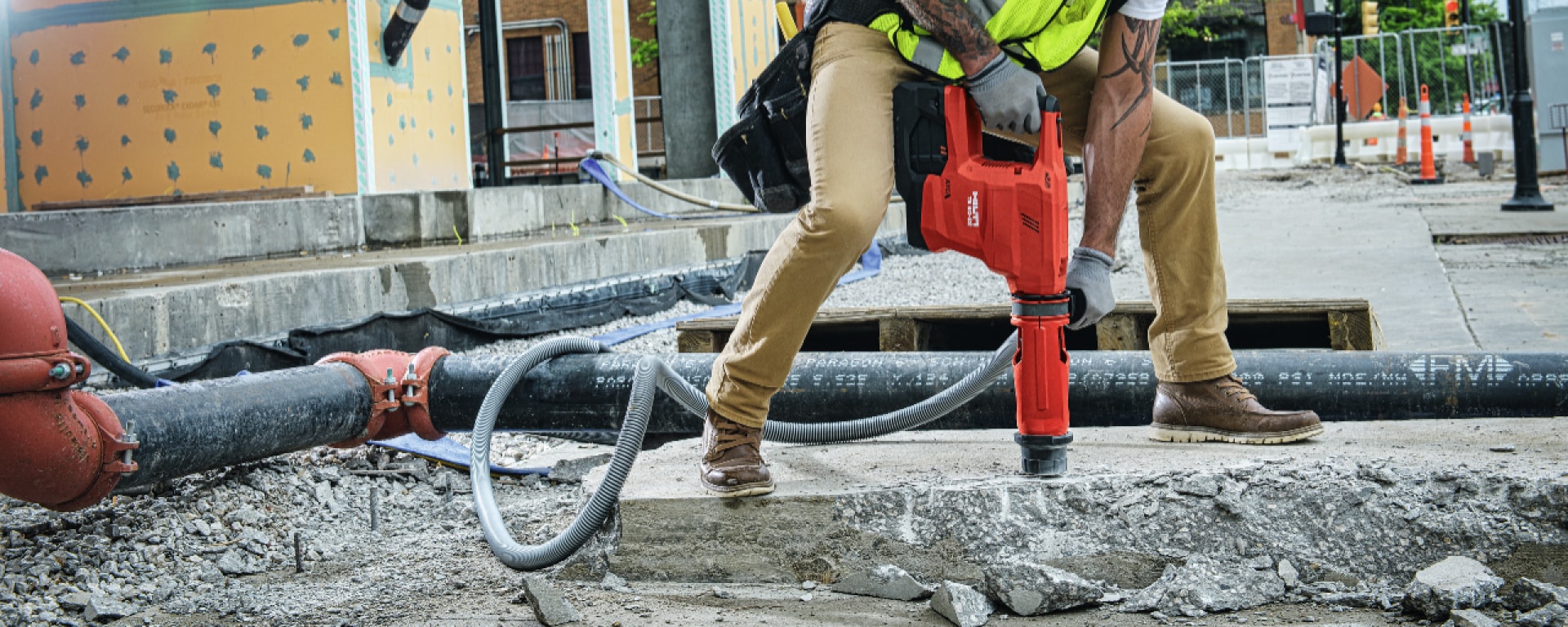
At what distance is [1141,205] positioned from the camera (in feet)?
9.29

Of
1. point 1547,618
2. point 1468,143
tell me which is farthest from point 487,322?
point 1468,143

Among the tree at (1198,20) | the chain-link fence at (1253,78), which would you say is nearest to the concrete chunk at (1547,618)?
the chain-link fence at (1253,78)

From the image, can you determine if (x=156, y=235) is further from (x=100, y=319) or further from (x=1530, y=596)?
(x=1530, y=596)

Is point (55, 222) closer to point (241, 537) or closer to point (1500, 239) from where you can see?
point (241, 537)

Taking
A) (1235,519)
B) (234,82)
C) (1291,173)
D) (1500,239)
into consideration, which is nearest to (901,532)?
(1235,519)

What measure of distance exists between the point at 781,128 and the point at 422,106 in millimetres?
8795

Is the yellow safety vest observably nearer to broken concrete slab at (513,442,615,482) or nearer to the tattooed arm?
the tattooed arm

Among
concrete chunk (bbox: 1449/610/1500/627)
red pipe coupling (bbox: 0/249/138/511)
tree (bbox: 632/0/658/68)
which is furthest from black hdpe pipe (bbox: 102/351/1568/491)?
tree (bbox: 632/0/658/68)

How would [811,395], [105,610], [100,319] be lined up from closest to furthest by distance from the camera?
[105,610] → [811,395] → [100,319]

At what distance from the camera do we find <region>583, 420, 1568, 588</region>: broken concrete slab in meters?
2.41

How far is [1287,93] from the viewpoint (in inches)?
1077

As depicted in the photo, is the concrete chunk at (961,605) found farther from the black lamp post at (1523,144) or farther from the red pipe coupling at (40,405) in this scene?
the black lamp post at (1523,144)

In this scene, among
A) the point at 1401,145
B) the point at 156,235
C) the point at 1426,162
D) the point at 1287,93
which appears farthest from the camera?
the point at 1287,93

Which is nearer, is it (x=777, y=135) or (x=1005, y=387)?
(x=777, y=135)
